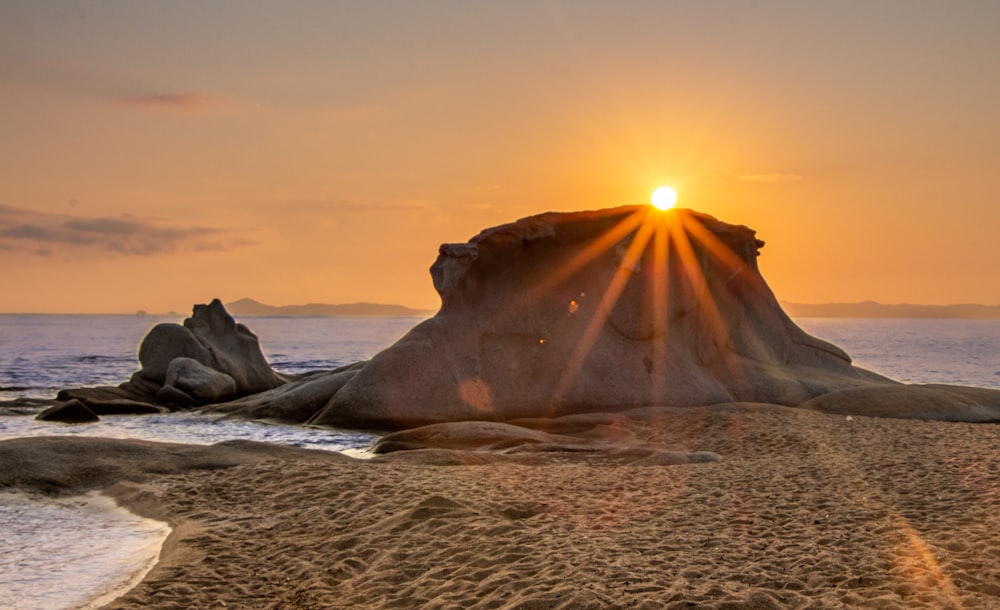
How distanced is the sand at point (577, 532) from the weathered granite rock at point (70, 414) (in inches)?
353

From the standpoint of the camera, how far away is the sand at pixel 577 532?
21.9 ft

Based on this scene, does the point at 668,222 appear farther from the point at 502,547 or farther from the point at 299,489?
the point at 502,547

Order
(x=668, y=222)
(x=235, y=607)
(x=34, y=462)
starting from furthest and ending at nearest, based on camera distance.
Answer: (x=668, y=222)
(x=34, y=462)
(x=235, y=607)

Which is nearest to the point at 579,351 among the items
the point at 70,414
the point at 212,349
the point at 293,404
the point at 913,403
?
the point at 293,404

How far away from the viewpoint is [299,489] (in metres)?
11.1

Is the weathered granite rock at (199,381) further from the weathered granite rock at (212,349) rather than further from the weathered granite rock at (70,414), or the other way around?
the weathered granite rock at (70,414)

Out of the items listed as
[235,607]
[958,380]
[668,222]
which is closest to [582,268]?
[668,222]

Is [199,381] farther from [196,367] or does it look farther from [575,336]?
[575,336]

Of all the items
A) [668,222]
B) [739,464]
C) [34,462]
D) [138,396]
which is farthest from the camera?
[138,396]

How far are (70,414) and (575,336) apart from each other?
39.4 feet

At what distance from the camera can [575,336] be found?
71.2 feet

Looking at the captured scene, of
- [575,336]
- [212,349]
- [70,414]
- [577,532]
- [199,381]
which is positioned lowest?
[70,414]

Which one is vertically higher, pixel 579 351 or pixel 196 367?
pixel 579 351

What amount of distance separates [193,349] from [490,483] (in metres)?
18.6
